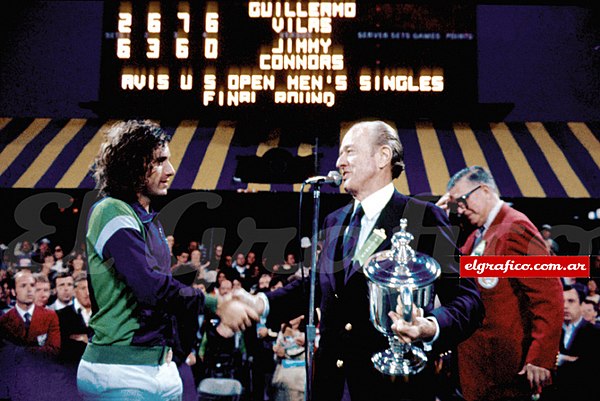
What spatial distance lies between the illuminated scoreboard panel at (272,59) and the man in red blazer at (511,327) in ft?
7.83

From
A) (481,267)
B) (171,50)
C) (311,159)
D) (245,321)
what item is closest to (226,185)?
(311,159)

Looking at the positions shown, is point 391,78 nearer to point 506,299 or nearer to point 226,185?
point 226,185

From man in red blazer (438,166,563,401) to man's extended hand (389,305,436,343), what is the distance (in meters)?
2.09

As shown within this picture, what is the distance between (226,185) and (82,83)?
3.72m

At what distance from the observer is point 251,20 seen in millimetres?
6113

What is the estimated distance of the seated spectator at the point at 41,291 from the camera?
209 inches

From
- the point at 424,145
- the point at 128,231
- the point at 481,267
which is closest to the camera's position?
the point at 128,231

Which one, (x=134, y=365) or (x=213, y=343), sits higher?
(x=134, y=365)

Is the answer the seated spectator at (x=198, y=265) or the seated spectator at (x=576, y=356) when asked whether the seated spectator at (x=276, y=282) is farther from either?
the seated spectator at (x=576, y=356)

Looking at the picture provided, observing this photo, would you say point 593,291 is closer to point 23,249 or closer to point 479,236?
point 479,236

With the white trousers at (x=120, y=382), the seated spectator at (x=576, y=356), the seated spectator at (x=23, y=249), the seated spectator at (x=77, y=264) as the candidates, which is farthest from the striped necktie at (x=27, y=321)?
the seated spectator at (x=576, y=356)

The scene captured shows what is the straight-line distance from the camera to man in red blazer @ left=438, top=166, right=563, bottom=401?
356 cm

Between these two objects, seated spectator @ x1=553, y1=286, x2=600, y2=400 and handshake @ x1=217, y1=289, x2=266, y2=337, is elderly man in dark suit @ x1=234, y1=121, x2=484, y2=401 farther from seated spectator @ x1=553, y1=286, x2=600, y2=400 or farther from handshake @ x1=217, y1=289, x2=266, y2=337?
seated spectator @ x1=553, y1=286, x2=600, y2=400

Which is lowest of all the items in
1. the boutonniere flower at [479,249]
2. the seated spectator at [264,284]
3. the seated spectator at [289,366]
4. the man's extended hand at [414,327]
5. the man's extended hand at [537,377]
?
the seated spectator at [264,284]
